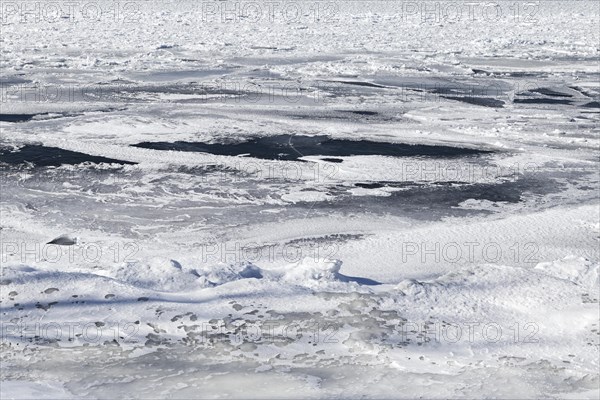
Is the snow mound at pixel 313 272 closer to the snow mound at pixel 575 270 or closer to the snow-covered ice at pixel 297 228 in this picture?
the snow-covered ice at pixel 297 228

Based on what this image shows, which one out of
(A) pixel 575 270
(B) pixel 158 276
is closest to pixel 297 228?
(B) pixel 158 276

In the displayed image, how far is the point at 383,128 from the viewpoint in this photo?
924 cm

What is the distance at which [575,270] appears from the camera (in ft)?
14.8

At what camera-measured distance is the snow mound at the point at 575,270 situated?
4.35 m

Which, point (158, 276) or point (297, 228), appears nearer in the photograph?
point (158, 276)

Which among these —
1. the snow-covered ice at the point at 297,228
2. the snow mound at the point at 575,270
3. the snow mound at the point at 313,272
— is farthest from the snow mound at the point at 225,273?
the snow mound at the point at 575,270

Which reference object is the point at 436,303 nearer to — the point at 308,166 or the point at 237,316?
the point at 237,316

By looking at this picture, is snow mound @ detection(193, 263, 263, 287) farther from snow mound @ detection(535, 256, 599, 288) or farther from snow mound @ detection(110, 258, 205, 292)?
snow mound @ detection(535, 256, 599, 288)

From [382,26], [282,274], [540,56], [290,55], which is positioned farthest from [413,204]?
[382,26]

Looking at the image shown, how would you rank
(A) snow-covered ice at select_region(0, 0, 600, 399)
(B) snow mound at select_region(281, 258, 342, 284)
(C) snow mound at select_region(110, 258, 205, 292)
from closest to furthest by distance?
(A) snow-covered ice at select_region(0, 0, 600, 399) → (C) snow mound at select_region(110, 258, 205, 292) → (B) snow mound at select_region(281, 258, 342, 284)

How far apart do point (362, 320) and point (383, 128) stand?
18.9 ft

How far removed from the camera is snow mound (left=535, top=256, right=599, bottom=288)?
171 inches

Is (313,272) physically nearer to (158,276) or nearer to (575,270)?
(158,276)

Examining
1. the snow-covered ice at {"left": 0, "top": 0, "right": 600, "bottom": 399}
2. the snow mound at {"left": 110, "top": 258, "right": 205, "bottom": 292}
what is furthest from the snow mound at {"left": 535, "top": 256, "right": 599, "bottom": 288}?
the snow mound at {"left": 110, "top": 258, "right": 205, "bottom": 292}
